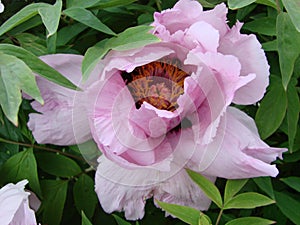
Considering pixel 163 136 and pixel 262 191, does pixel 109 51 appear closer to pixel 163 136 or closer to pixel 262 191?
pixel 163 136

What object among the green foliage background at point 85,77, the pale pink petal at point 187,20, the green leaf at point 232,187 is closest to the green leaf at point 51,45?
the green foliage background at point 85,77

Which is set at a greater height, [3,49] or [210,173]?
[3,49]

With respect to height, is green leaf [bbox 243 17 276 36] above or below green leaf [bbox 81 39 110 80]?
below

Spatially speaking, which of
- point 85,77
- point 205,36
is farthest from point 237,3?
point 85,77

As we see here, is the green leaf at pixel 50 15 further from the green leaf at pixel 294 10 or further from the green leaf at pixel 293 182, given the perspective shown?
the green leaf at pixel 293 182

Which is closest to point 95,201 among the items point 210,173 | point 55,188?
point 55,188

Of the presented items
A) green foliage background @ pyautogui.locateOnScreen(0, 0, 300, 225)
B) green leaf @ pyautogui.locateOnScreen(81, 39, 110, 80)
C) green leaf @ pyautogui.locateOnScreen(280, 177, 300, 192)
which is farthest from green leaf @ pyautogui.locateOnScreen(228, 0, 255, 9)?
green leaf @ pyautogui.locateOnScreen(280, 177, 300, 192)

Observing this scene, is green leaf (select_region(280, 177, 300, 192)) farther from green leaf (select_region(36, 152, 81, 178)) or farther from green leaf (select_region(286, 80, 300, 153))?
green leaf (select_region(36, 152, 81, 178))
